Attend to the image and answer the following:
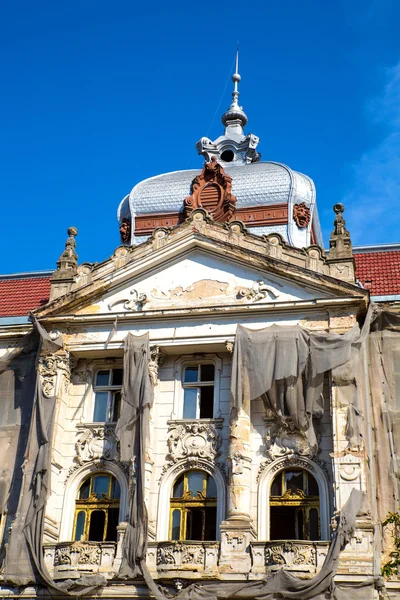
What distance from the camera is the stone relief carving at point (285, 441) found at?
24.2 metres

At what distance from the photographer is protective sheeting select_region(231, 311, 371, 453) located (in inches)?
948

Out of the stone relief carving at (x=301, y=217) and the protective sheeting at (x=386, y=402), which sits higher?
the stone relief carving at (x=301, y=217)

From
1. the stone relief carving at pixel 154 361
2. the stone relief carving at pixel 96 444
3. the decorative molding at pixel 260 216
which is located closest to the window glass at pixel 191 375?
the stone relief carving at pixel 154 361

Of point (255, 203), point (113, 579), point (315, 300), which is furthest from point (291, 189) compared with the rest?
point (113, 579)

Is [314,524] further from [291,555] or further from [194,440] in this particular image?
[194,440]

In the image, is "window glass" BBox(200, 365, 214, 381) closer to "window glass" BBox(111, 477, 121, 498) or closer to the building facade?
the building facade

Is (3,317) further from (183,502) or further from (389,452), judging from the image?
(389,452)

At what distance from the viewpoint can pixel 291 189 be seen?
34906 millimetres

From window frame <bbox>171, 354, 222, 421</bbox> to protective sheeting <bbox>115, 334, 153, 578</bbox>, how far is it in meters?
0.95

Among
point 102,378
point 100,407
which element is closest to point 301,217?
point 102,378

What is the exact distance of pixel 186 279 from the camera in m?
27.0

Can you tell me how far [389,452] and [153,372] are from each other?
6778mm

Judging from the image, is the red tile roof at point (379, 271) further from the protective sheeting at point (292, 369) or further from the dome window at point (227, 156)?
the dome window at point (227, 156)

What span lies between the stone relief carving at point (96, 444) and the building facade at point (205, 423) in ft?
0.18
